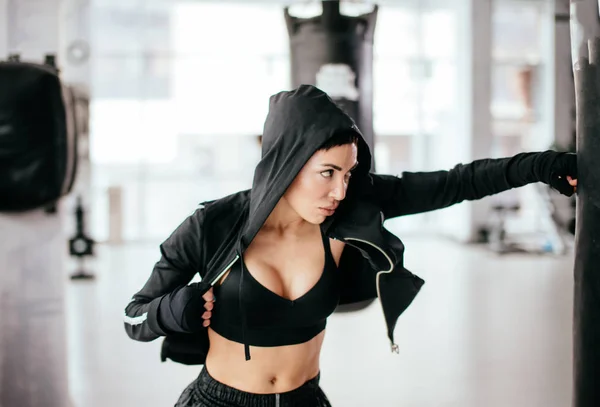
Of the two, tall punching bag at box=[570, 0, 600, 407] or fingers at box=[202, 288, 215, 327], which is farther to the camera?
fingers at box=[202, 288, 215, 327]

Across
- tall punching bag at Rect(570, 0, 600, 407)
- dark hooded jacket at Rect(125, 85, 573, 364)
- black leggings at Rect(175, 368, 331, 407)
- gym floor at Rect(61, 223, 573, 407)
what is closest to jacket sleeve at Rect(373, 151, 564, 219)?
dark hooded jacket at Rect(125, 85, 573, 364)

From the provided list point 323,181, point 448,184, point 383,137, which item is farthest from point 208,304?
point 383,137

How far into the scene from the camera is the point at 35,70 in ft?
7.07

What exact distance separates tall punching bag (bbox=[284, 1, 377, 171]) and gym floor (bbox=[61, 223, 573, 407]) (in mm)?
1316

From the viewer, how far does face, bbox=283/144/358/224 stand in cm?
126

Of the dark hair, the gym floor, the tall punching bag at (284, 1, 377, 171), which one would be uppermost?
the tall punching bag at (284, 1, 377, 171)

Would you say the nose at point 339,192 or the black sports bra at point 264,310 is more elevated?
→ the nose at point 339,192

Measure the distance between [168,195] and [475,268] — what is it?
4.98 meters

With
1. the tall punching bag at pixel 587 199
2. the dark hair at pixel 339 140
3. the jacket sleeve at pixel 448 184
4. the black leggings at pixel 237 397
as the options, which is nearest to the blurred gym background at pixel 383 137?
the black leggings at pixel 237 397

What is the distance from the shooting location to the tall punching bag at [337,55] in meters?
2.97

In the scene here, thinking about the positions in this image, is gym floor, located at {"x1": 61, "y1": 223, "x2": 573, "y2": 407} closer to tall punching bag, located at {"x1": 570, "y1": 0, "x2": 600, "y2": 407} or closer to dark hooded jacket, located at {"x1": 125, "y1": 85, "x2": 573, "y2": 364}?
dark hooded jacket, located at {"x1": 125, "y1": 85, "x2": 573, "y2": 364}

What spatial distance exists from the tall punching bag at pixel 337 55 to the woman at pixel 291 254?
1567mm

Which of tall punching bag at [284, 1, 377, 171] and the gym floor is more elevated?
tall punching bag at [284, 1, 377, 171]

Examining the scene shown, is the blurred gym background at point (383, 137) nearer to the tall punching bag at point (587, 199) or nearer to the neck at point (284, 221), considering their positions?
the neck at point (284, 221)
